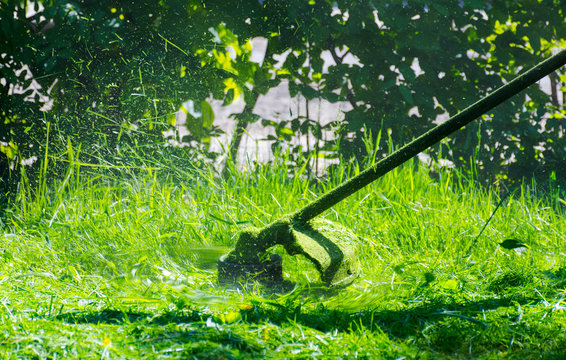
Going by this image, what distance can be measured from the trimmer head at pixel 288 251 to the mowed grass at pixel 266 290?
72 millimetres

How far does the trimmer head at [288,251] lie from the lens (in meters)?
2.35

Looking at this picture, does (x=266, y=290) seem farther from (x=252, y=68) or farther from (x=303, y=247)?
(x=252, y=68)

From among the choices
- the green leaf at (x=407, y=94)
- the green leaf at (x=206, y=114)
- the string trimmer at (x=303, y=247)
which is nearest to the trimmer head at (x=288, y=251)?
the string trimmer at (x=303, y=247)

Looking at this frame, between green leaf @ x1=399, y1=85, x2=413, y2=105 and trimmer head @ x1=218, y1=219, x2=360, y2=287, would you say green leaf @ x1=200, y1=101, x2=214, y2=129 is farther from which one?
trimmer head @ x1=218, y1=219, x2=360, y2=287

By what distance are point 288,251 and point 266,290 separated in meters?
0.19

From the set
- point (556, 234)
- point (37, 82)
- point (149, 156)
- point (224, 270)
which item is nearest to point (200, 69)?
point (149, 156)

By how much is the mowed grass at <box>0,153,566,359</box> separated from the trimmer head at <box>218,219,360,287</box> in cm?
7

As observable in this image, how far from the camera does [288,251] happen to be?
240 cm

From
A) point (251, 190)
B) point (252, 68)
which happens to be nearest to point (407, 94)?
point (252, 68)

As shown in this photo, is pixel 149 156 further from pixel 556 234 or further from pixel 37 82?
pixel 556 234

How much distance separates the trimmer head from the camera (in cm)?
235

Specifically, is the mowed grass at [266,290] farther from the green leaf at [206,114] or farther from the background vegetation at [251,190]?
the green leaf at [206,114]

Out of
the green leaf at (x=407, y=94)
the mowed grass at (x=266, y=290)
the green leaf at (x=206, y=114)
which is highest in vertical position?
the green leaf at (x=407, y=94)

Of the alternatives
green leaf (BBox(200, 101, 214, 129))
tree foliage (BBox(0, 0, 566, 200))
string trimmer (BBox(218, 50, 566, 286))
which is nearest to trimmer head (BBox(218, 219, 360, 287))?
string trimmer (BBox(218, 50, 566, 286))
